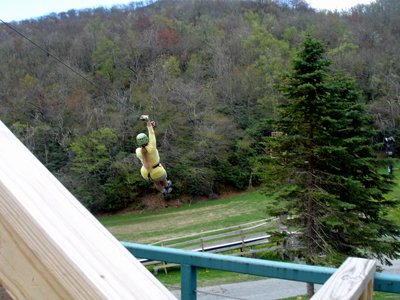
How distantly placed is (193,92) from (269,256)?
656 inches

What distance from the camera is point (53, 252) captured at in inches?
21.6

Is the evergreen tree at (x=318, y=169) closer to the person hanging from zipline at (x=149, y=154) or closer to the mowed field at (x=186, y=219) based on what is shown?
the person hanging from zipline at (x=149, y=154)

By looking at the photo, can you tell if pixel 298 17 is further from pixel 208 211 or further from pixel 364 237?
pixel 364 237

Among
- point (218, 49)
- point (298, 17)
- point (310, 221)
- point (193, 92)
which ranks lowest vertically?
point (310, 221)

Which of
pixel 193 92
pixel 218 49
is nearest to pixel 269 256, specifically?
pixel 193 92

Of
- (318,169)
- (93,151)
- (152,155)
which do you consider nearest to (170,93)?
(93,151)

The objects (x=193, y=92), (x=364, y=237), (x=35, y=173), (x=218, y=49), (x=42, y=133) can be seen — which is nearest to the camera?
(x=35, y=173)

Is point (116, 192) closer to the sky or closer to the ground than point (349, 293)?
closer to the ground

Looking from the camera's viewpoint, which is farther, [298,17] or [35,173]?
[298,17]

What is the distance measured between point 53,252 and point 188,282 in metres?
0.91

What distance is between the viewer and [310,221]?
440 inches

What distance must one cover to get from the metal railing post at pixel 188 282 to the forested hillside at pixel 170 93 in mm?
11211

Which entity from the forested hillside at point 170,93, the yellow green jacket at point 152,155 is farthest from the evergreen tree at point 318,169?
the yellow green jacket at point 152,155

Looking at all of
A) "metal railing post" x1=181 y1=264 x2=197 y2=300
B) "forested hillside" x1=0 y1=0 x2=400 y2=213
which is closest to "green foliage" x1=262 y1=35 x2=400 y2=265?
"forested hillside" x1=0 y1=0 x2=400 y2=213
